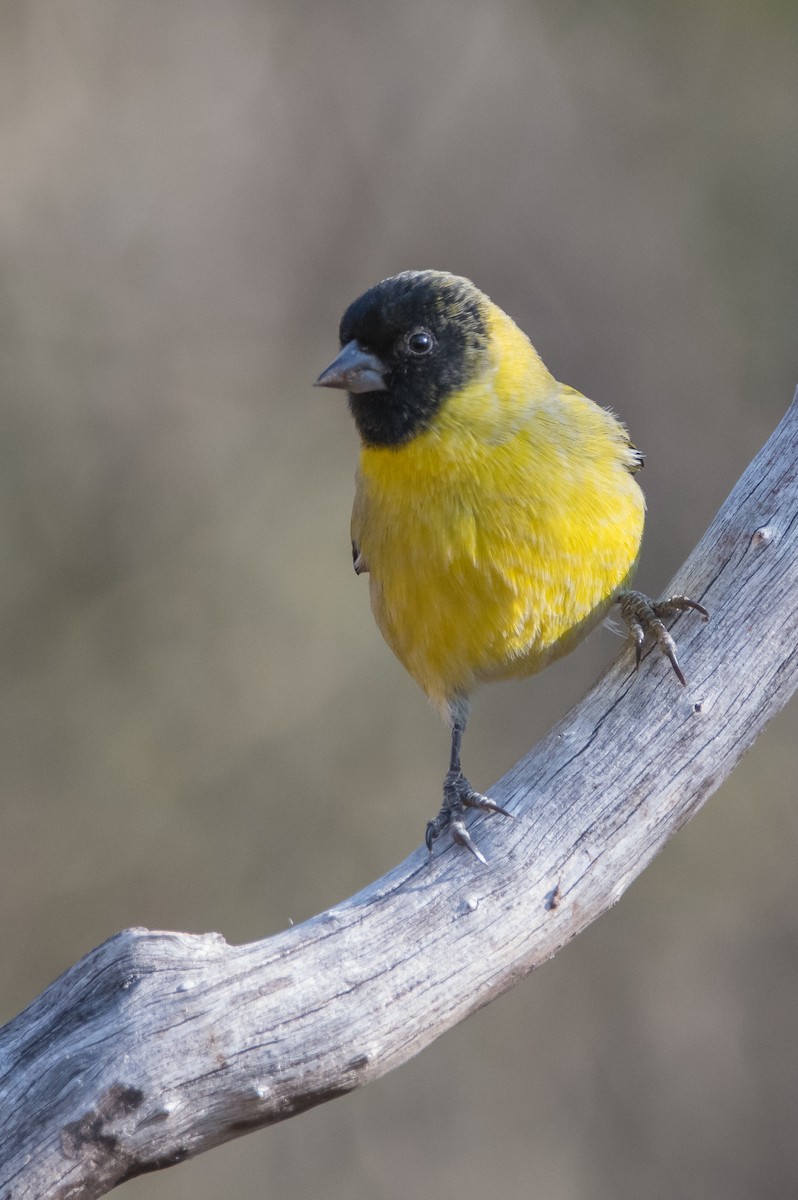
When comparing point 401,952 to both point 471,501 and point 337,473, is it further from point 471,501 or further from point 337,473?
point 337,473

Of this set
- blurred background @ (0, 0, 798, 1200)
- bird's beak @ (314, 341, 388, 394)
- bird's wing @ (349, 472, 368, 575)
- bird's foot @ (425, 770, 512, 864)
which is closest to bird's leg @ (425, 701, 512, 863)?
bird's foot @ (425, 770, 512, 864)

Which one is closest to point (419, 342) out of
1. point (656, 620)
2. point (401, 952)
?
point (656, 620)

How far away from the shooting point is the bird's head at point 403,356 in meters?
4.45

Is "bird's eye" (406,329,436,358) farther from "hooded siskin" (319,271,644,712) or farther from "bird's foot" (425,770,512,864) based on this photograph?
"bird's foot" (425,770,512,864)

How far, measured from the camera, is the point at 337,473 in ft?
27.5

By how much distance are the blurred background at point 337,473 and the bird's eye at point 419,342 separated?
3.80m

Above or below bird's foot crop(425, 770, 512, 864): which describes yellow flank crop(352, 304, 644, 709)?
above

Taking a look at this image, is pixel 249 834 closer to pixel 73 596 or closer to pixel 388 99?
pixel 73 596

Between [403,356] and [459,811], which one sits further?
[403,356]

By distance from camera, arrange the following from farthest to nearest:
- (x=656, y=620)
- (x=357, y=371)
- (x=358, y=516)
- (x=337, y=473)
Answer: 1. (x=337, y=473)
2. (x=358, y=516)
3. (x=357, y=371)
4. (x=656, y=620)

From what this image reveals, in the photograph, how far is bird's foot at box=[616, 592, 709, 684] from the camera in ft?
13.3

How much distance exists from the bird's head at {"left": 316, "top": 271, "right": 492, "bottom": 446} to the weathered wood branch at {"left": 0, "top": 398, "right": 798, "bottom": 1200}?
1078mm

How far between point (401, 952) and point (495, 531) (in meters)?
1.47

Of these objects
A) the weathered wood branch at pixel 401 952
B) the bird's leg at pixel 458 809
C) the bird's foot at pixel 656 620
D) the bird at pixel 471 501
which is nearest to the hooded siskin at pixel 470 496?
the bird at pixel 471 501
